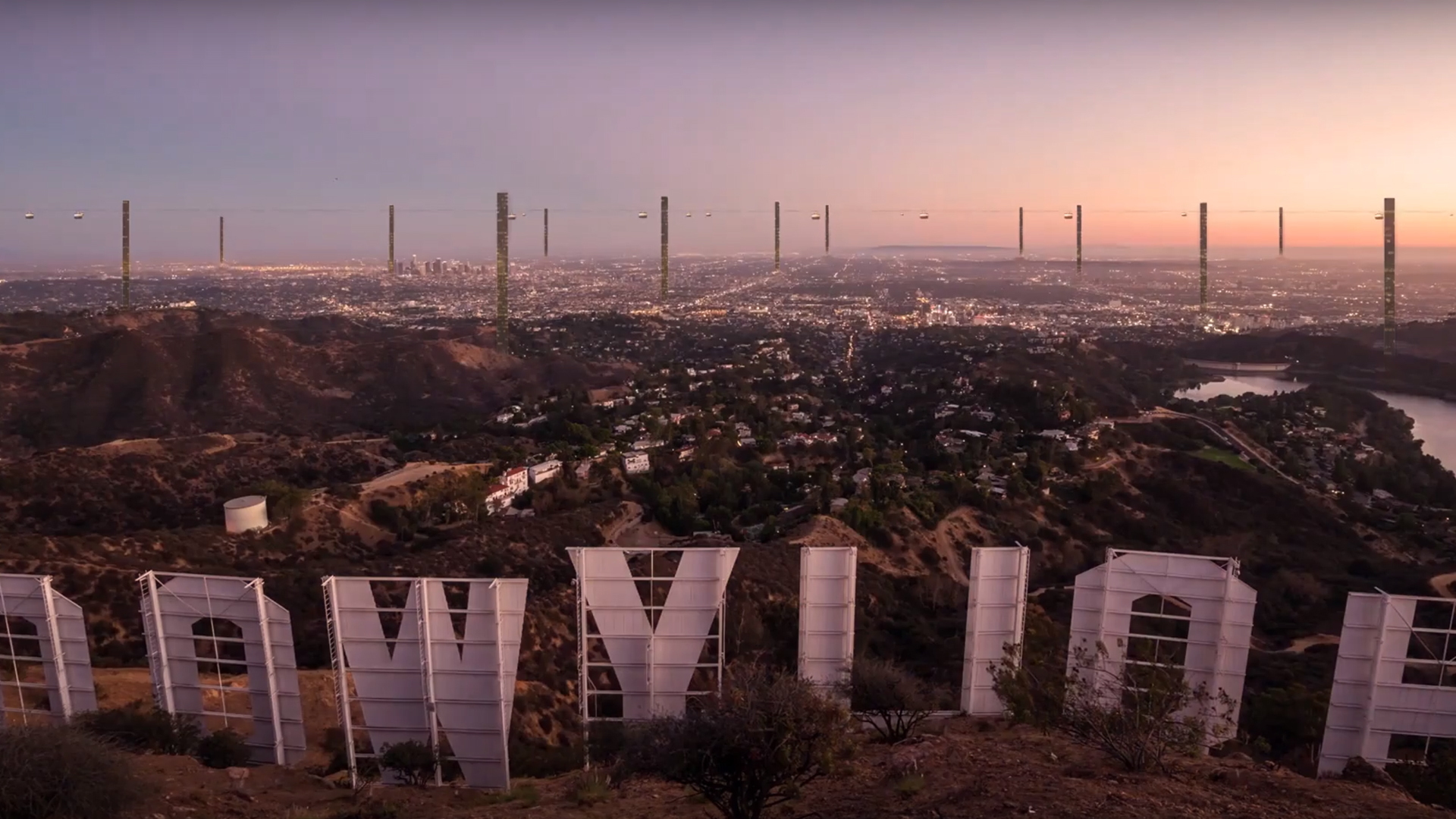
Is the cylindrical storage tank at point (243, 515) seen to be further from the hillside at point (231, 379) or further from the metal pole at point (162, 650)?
the hillside at point (231, 379)

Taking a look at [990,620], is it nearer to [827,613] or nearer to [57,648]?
[827,613]

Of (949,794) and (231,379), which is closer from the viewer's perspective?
(949,794)

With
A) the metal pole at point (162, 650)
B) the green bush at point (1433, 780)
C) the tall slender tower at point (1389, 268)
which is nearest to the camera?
the green bush at point (1433, 780)

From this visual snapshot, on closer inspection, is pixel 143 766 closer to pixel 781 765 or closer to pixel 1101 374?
pixel 781 765

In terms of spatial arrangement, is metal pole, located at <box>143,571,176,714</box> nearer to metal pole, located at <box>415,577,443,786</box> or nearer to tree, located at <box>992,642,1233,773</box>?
metal pole, located at <box>415,577,443,786</box>

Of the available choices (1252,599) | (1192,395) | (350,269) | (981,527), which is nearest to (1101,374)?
(1192,395)

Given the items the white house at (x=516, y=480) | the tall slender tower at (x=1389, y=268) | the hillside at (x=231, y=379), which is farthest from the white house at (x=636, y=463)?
the tall slender tower at (x=1389, y=268)

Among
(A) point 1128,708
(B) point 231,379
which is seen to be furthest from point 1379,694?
(B) point 231,379
